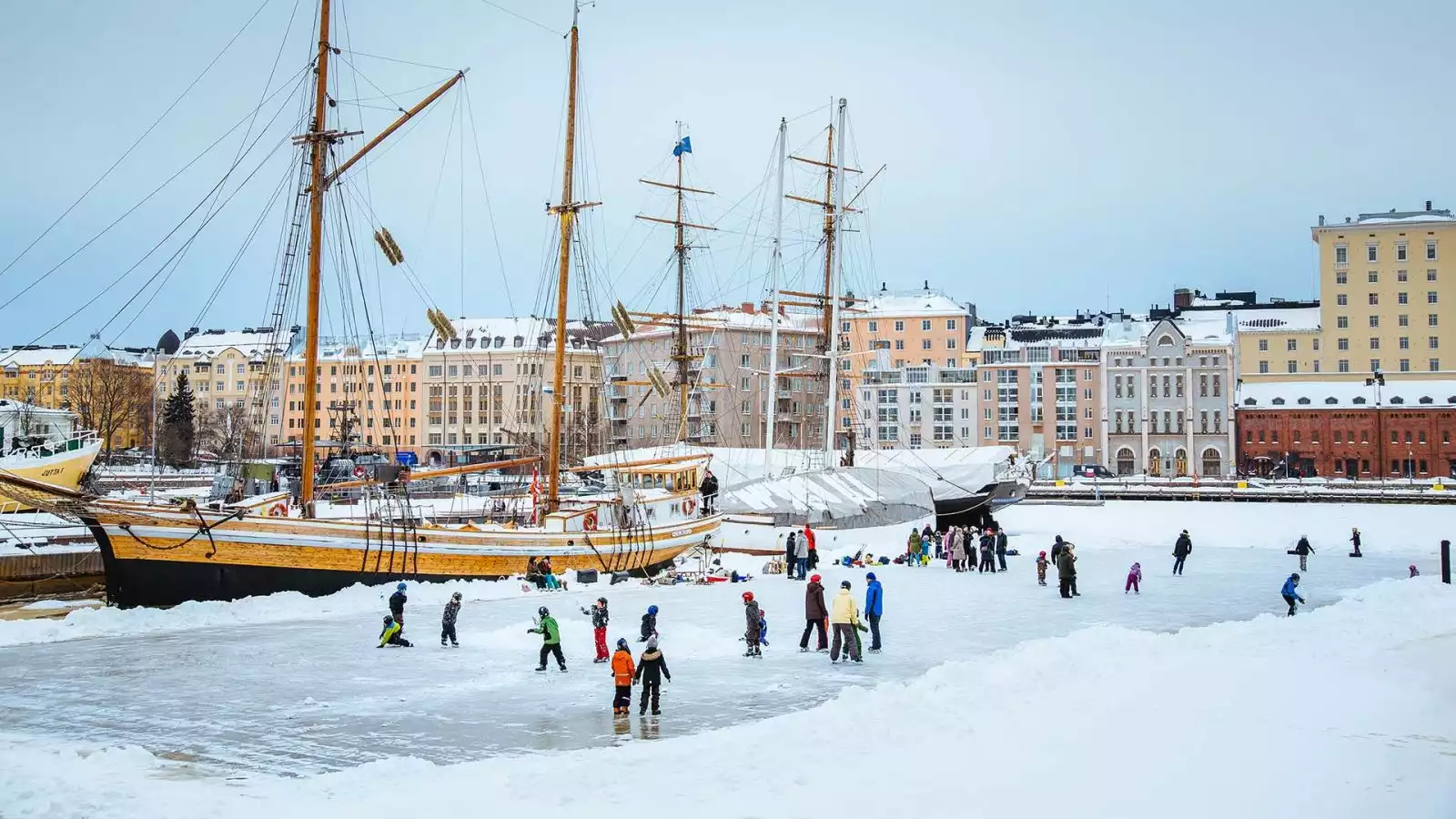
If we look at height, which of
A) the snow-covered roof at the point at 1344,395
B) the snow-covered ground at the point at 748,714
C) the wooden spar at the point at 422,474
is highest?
the snow-covered roof at the point at 1344,395

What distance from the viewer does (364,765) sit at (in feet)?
44.6

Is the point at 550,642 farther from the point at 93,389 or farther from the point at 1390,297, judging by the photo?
the point at 1390,297

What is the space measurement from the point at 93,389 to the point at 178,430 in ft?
32.9

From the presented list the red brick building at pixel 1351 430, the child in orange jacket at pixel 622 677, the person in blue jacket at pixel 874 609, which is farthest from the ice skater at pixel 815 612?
the red brick building at pixel 1351 430

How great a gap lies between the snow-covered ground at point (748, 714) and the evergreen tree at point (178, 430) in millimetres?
69687

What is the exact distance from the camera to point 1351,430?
101 meters

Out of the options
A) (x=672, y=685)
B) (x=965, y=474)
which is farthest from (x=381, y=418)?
(x=672, y=685)

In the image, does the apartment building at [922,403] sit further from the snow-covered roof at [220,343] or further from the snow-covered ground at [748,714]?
the snow-covered ground at [748,714]

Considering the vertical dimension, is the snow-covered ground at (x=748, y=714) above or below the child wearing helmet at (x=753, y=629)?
below

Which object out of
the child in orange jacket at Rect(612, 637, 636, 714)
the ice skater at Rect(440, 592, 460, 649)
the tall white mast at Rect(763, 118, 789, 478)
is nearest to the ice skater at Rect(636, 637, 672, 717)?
the child in orange jacket at Rect(612, 637, 636, 714)

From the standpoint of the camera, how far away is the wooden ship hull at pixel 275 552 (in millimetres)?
27047

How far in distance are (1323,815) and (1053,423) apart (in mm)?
99181

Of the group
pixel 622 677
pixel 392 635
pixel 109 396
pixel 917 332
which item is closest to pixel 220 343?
pixel 109 396

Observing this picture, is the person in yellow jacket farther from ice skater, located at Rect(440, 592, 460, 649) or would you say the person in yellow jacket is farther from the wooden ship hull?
the wooden ship hull
